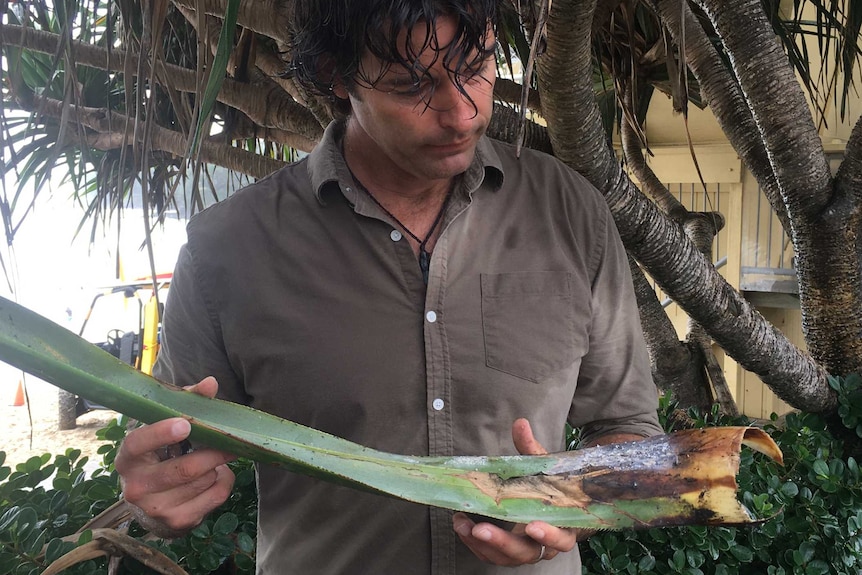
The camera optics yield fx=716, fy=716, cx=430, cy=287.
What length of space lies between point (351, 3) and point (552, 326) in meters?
0.50

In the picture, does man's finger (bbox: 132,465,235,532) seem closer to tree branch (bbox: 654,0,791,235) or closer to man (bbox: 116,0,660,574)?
man (bbox: 116,0,660,574)

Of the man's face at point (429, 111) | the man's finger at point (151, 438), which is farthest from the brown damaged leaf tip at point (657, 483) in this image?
the man's face at point (429, 111)

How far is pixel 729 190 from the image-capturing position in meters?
4.25

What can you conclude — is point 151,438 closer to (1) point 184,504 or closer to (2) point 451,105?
(1) point 184,504

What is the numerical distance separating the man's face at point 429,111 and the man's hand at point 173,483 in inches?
17.2

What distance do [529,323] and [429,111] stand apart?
0.31m

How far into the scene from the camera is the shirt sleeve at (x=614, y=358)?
104cm

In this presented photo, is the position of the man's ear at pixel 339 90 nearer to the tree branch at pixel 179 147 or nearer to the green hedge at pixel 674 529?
the green hedge at pixel 674 529

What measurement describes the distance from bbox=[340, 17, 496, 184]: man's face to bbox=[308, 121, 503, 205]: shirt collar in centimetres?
7

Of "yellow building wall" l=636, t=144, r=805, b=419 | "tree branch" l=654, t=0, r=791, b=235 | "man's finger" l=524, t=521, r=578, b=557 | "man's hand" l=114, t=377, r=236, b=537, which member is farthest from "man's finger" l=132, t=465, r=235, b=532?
"yellow building wall" l=636, t=144, r=805, b=419

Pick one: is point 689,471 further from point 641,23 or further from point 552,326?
point 641,23

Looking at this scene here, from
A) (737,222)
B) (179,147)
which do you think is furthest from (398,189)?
(737,222)

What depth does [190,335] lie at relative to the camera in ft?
3.11

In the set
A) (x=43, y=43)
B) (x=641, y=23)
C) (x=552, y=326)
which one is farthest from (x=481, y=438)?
(x=641, y=23)
